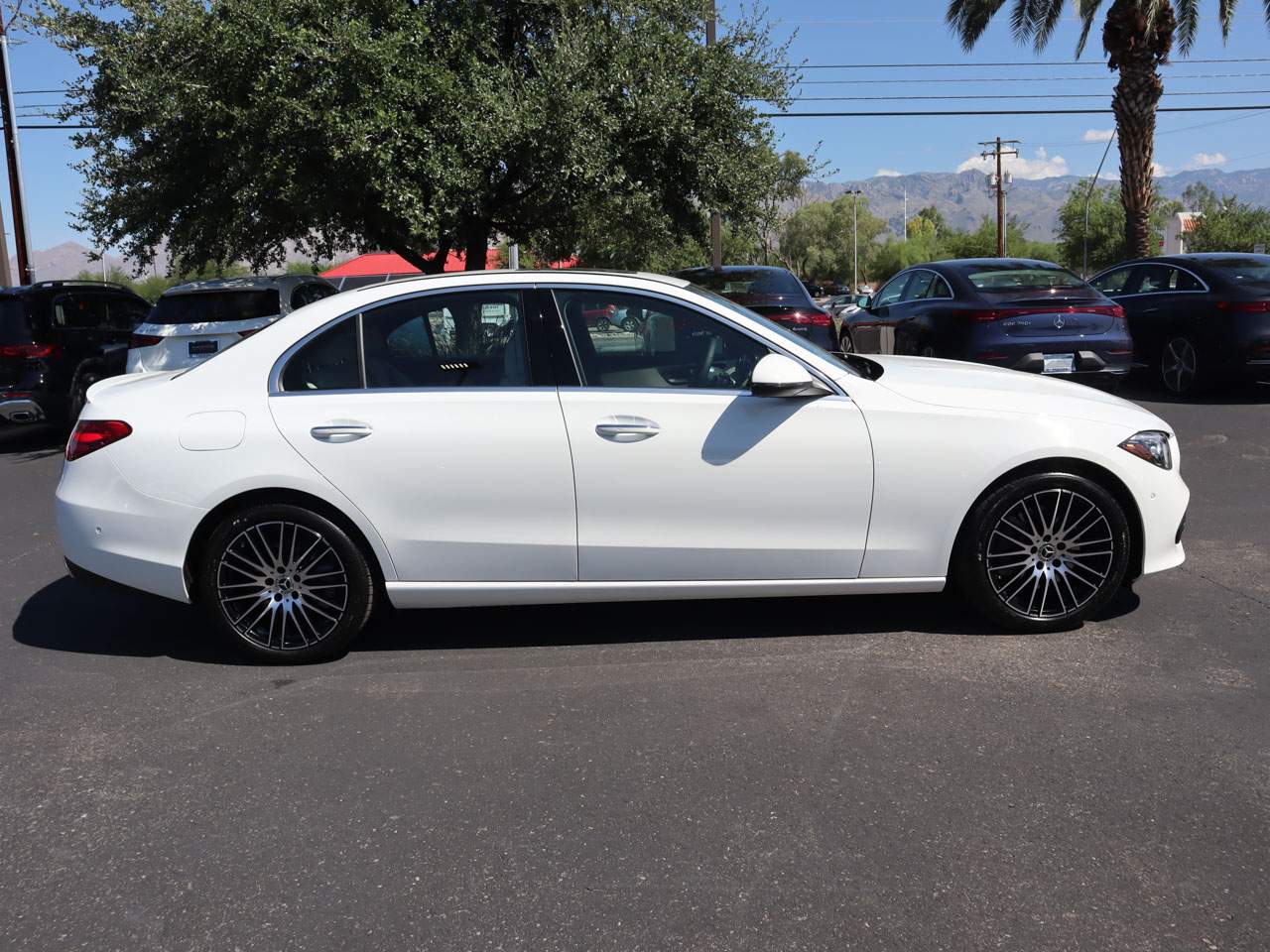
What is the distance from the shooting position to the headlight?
468cm

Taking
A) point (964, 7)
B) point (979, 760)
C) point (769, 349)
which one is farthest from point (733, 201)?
point (964, 7)

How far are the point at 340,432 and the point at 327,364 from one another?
34 cm

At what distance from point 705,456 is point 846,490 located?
60cm

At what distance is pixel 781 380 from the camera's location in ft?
14.5

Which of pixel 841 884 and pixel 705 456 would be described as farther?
pixel 705 456

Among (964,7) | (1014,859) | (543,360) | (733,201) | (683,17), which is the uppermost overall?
(964,7)

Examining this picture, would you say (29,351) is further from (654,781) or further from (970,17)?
(970,17)

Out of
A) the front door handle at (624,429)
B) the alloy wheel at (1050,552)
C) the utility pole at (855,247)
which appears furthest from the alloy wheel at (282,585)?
the utility pole at (855,247)

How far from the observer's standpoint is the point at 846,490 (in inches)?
179

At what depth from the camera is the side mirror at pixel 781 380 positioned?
14.5ft

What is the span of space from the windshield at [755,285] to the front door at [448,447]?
6979 mm

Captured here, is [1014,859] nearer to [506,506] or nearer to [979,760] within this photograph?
[979,760]

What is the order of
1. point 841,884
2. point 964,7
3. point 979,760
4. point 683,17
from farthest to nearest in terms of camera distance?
point 964,7, point 683,17, point 979,760, point 841,884

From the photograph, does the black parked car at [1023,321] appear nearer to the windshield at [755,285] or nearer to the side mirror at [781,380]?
the windshield at [755,285]
